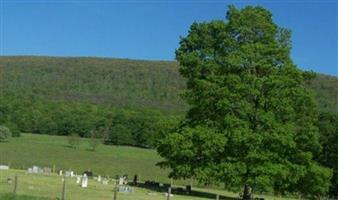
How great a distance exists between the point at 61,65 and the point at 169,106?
33.5 m

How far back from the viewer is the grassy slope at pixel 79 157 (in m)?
78.8

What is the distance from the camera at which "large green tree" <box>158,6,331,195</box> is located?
44.5 meters

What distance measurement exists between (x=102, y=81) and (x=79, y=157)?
68.5 m

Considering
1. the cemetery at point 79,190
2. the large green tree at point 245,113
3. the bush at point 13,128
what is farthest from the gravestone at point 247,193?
the bush at point 13,128

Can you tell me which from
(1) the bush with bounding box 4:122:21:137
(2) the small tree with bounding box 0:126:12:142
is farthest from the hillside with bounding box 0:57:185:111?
(2) the small tree with bounding box 0:126:12:142

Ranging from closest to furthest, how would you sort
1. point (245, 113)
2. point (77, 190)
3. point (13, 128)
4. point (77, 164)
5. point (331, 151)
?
1. point (77, 190)
2. point (245, 113)
3. point (331, 151)
4. point (77, 164)
5. point (13, 128)

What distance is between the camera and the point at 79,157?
94125 mm

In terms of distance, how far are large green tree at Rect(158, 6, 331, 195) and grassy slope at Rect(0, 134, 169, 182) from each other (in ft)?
88.0

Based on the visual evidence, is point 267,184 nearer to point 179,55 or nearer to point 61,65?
point 179,55

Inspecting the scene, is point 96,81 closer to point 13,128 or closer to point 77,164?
point 13,128

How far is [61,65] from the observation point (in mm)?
166750

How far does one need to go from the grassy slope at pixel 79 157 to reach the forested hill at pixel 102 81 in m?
32.0

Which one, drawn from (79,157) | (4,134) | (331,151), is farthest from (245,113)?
(4,134)

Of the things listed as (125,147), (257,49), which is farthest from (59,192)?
(125,147)
